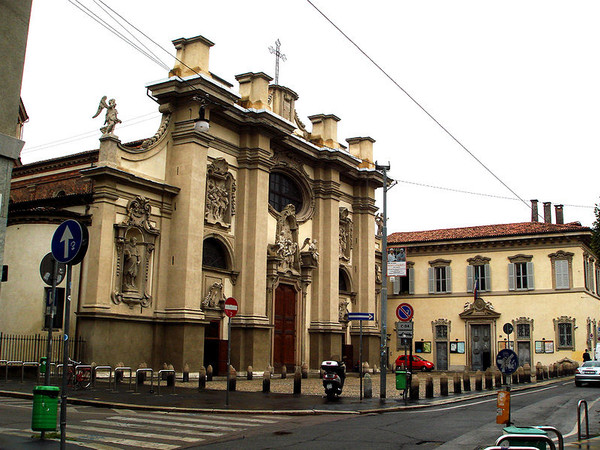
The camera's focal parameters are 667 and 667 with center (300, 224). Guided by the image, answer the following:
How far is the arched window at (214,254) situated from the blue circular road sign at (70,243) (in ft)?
68.6

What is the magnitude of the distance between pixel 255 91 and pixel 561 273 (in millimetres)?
25374

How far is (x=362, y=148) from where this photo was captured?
42.8 m

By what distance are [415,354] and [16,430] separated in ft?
134

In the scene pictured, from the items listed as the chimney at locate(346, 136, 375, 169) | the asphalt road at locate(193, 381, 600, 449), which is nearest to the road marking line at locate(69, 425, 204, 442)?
the asphalt road at locate(193, 381, 600, 449)

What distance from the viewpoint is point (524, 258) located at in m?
46.5

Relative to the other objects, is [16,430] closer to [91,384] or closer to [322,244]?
[91,384]

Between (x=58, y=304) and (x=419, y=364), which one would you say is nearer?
(x=58, y=304)

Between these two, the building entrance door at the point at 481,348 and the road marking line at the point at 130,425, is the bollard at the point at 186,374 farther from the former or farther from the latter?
the building entrance door at the point at 481,348

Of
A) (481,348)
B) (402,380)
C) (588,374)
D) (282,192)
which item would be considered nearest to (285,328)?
(282,192)

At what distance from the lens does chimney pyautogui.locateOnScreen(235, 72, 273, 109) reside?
3250 centimetres

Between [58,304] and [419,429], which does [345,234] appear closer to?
[58,304]

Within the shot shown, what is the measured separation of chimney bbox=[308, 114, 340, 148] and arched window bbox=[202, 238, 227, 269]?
1093 cm

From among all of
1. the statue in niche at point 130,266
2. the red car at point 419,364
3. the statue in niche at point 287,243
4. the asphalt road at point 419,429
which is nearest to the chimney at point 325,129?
the statue in niche at point 287,243

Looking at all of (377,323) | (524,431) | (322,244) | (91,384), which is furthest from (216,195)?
(524,431)
